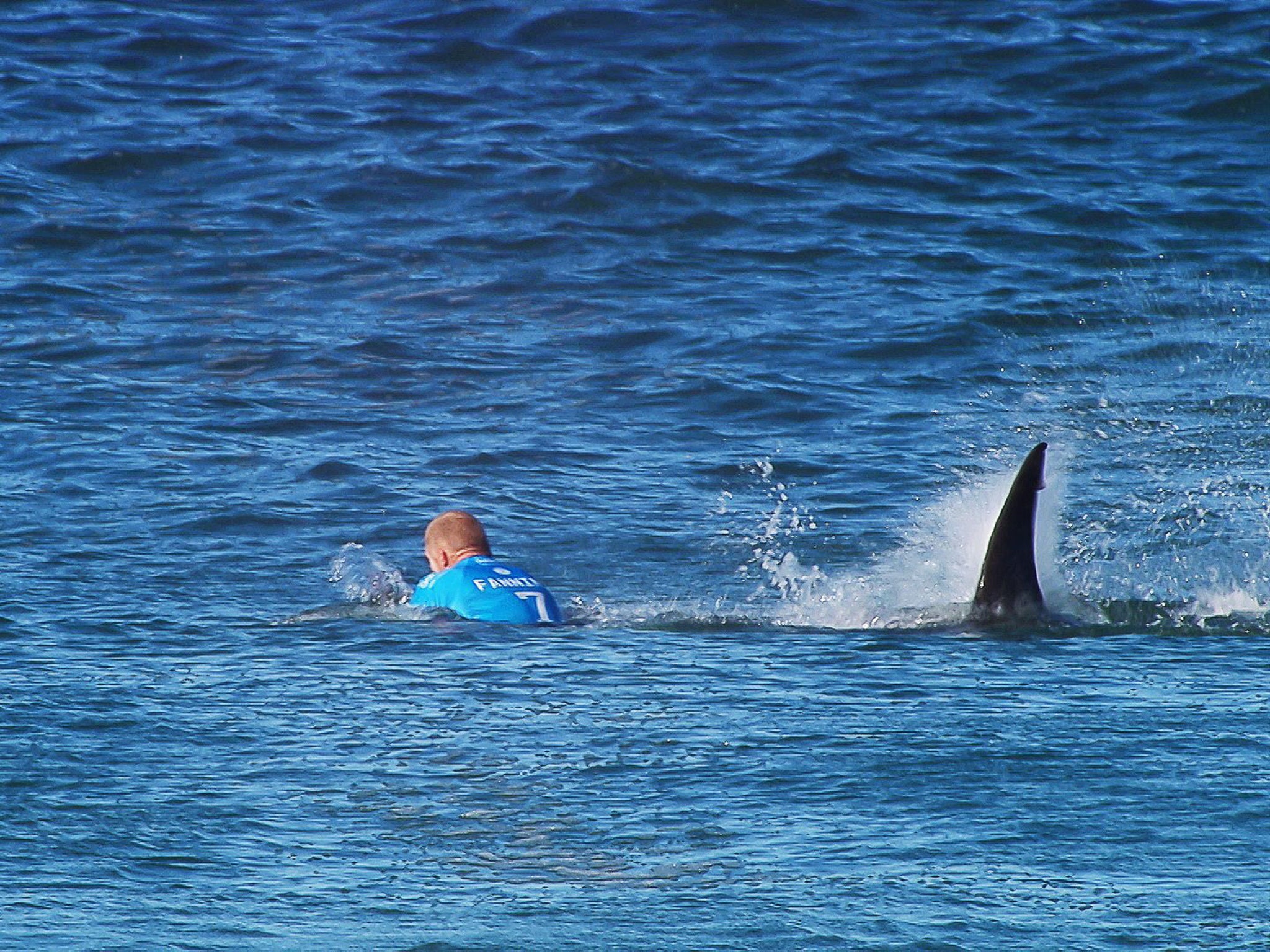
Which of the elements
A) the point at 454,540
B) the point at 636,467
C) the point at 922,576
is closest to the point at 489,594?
the point at 454,540

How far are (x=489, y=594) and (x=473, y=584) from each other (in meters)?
0.11

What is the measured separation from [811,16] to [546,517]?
13.0 metres

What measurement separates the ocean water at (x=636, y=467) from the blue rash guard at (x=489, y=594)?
181 millimetres

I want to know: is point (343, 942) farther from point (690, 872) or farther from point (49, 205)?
point (49, 205)

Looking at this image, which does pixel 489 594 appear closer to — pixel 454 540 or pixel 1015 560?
pixel 454 540

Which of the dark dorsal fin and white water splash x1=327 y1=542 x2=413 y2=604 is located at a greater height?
the dark dorsal fin

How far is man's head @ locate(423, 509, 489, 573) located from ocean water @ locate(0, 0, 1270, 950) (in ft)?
1.34

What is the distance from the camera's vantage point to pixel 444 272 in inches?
664

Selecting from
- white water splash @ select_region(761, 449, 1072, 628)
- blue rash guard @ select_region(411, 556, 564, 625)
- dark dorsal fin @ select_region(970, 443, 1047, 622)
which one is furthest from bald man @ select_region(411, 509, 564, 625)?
dark dorsal fin @ select_region(970, 443, 1047, 622)

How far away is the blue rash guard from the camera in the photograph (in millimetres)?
9008

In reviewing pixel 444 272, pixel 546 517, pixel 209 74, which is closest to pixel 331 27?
pixel 209 74

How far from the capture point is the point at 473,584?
914 centimetres

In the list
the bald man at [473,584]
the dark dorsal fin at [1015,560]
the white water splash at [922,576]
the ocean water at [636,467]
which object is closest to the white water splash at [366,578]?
the ocean water at [636,467]

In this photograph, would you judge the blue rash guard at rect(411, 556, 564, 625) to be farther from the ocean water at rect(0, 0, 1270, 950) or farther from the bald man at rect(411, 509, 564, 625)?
the ocean water at rect(0, 0, 1270, 950)
